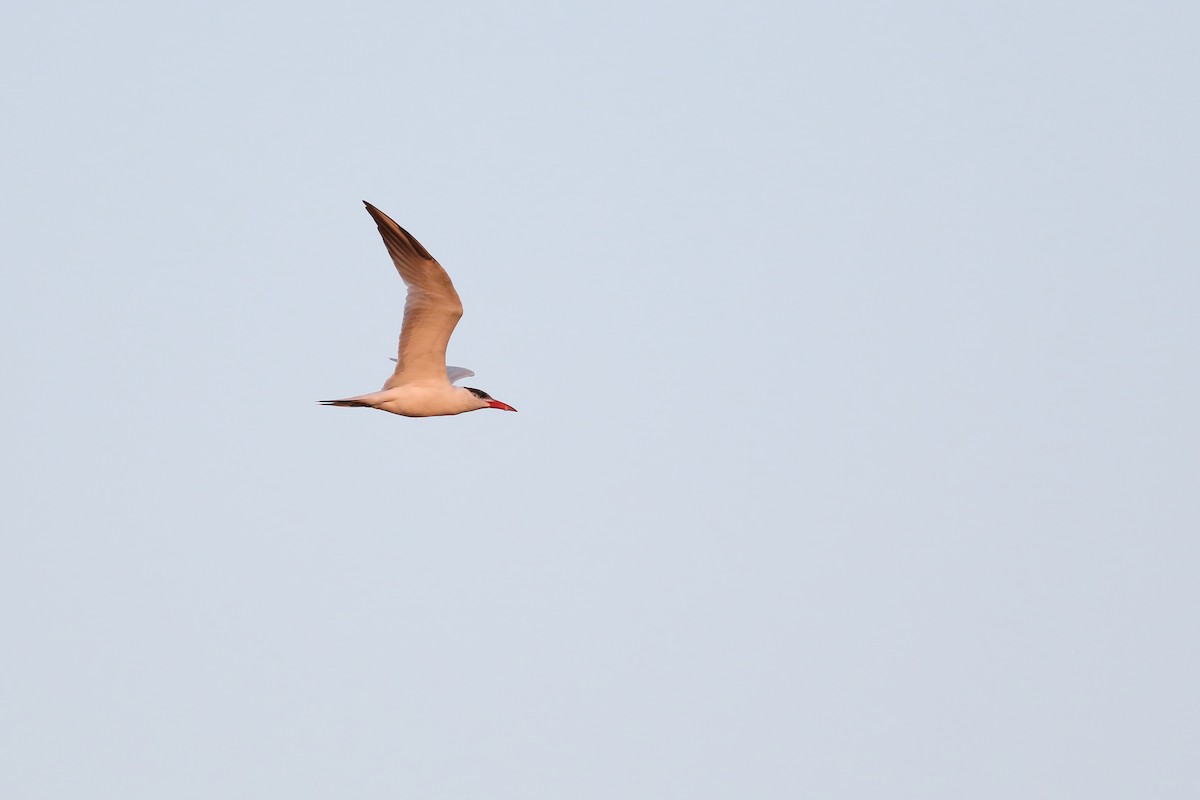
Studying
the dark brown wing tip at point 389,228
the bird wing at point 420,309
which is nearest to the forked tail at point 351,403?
the bird wing at point 420,309

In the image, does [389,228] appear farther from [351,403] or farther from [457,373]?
[457,373]

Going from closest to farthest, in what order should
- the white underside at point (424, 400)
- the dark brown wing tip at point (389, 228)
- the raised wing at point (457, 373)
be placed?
the dark brown wing tip at point (389, 228) < the white underside at point (424, 400) < the raised wing at point (457, 373)

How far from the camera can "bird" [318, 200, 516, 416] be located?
1033 inches

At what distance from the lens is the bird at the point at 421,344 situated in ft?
86.1

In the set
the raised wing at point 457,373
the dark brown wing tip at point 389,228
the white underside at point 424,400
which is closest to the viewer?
the dark brown wing tip at point 389,228

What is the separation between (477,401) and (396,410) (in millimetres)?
1650

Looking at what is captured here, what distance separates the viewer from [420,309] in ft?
88.6

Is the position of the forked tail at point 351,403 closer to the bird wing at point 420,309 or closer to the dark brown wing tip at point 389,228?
the bird wing at point 420,309

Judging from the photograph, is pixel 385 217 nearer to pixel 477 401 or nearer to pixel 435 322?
pixel 435 322

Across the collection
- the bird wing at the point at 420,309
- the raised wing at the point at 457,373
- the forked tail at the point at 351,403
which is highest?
the bird wing at the point at 420,309

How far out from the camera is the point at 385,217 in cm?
2569

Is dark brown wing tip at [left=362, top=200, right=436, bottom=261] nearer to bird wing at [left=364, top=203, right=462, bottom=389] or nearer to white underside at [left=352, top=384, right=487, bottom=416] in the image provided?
bird wing at [left=364, top=203, right=462, bottom=389]

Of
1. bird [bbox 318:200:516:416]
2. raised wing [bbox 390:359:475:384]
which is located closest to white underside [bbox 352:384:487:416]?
bird [bbox 318:200:516:416]

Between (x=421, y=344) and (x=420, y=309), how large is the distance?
895 mm
